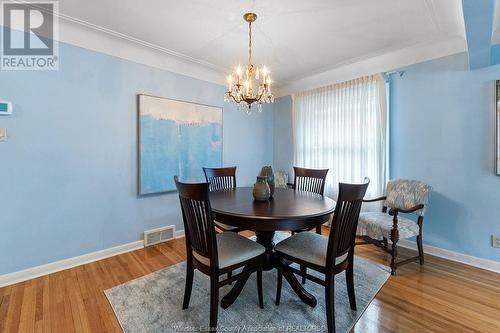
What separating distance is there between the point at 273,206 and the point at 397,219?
4.76 ft

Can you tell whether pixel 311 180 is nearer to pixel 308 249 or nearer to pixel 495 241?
pixel 308 249

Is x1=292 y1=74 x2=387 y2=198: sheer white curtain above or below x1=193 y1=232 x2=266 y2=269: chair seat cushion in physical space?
above

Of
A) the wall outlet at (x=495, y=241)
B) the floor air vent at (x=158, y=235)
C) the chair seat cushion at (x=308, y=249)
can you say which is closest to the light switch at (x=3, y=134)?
the floor air vent at (x=158, y=235)

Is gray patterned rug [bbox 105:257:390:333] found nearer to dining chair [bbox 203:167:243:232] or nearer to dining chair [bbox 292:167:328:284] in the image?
dining chair [bbox 292:167:328:284]

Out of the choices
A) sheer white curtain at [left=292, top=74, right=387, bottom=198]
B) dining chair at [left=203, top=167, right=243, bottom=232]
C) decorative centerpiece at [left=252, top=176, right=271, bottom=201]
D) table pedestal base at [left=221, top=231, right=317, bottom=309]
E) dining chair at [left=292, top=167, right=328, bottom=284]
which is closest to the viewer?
table pedestal base at [left=221, top=231, right=317, bottom=309]

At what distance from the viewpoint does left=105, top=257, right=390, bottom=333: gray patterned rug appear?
5.24 feet

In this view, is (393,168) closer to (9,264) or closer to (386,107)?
(386,107)

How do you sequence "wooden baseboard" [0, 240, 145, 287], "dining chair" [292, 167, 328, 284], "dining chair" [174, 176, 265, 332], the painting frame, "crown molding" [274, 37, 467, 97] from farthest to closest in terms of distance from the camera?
"dining chair" [292, 167, 328, 284] < "crown molding" [274, 37, 467, 97] < the painting frame < "wooden baseboard" [0, 240, 145, 287] < "dining chair" [174, 176, 265, 332]

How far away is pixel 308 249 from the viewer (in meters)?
1.68

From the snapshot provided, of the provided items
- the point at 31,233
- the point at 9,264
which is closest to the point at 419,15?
the point at 31,233

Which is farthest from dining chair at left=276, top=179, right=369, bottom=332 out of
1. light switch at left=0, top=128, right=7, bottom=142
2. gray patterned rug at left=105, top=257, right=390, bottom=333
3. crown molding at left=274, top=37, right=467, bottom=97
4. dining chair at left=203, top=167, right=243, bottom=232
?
light switch at left=0, top=128, right=7, bottom=142

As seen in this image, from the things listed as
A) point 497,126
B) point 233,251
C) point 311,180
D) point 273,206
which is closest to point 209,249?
point 233,251

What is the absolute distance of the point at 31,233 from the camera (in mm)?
2205

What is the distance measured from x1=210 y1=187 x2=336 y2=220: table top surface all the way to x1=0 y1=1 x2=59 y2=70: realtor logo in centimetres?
214
